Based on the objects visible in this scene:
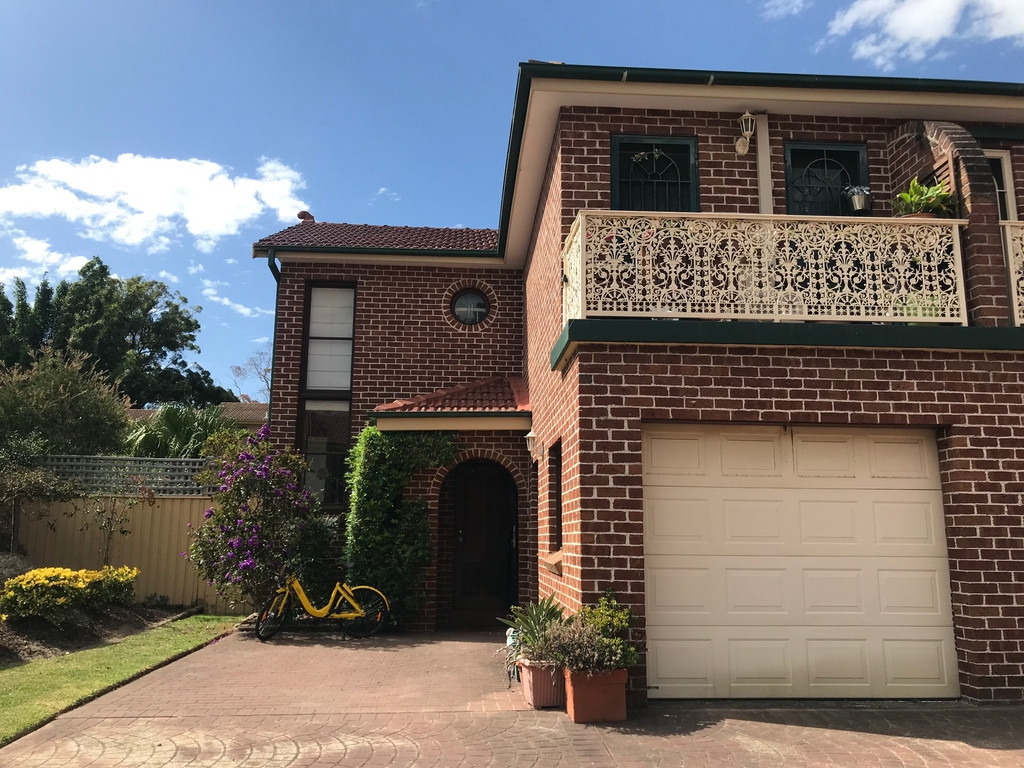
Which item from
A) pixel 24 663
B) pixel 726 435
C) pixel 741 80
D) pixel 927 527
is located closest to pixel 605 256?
pixel 726 435

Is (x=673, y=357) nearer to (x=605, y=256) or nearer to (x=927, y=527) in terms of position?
(x=605, y=256)

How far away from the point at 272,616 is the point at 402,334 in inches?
194

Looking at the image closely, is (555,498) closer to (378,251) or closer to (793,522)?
(793,522)

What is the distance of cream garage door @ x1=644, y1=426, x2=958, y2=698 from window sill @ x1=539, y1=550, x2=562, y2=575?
1176mm

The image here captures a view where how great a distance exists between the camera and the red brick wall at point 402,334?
1267cm

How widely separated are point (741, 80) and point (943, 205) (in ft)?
7.51

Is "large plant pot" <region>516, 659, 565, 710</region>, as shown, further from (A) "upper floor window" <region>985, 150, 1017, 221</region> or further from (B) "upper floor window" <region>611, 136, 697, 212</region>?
(A) "upper floor window" <region>985, 150, 1017, 221</region>

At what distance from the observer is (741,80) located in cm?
774

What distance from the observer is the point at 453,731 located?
5.74 meters

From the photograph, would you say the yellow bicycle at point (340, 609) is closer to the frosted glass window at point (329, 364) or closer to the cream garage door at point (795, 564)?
the frosted glass window at point (329, 364)

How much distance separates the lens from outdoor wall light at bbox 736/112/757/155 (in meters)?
8.08

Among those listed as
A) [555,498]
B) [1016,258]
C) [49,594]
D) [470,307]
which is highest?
[470,307]

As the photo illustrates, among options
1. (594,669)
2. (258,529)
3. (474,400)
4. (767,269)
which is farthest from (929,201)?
(258,529)

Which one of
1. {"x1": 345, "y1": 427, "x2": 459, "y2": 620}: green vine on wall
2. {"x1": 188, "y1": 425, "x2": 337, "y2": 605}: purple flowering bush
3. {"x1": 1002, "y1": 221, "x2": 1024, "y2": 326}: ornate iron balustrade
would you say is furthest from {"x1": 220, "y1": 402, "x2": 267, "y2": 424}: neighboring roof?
{"x1": 1002, "y1": 221, "x2": 1024, "y2": 326}: ornate iron balustrade
